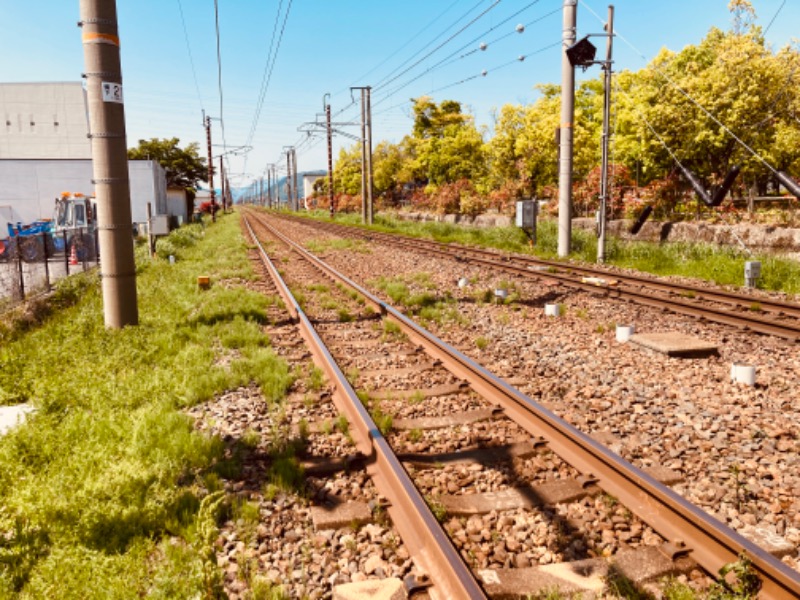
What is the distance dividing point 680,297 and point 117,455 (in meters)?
9.56

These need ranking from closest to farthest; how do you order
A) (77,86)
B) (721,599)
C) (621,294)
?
(721,599) → (621,294) → (77,86)

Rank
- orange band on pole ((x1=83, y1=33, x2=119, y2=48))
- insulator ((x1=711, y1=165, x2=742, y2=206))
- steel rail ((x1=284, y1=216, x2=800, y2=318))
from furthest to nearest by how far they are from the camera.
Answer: insulator ((x1=711, y1=165, x2=742, y2=206)) < steel rail ((x1=284, y1=216, x2=800, y2=318)) < orange band on pole ((x1=83, y1=33, x2=119, y2=48))

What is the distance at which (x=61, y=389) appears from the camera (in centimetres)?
603

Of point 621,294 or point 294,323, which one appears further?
point 621,294

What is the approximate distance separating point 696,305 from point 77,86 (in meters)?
60.8

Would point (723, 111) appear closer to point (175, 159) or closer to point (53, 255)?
point (53, 255)

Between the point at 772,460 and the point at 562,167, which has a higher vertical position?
the point at 562,167

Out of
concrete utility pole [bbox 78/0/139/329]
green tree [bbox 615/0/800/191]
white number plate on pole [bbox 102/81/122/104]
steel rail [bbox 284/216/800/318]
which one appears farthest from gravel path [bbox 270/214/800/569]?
green tree [bbox 615/0/800/191]

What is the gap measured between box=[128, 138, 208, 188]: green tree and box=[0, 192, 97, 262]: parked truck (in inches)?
1649

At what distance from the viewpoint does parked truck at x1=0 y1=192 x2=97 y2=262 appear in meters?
18.7

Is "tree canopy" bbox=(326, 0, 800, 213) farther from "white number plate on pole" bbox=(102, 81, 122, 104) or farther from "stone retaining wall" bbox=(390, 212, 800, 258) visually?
"white number plate on pole" bbox=(102, 81, 122, 104)

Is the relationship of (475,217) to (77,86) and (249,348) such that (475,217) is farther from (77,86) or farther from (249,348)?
(77,86)

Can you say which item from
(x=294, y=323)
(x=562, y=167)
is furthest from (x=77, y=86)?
(x=294, y=323)

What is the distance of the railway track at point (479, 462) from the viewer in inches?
123
